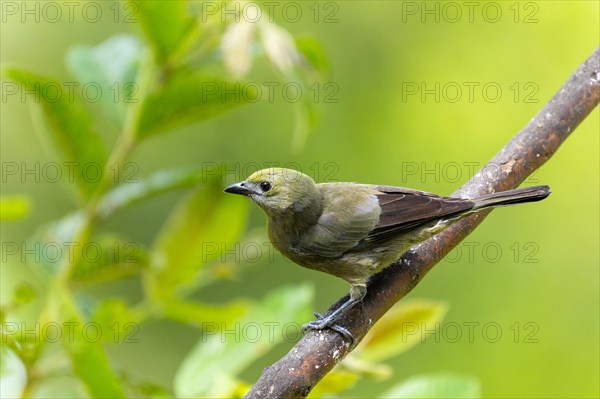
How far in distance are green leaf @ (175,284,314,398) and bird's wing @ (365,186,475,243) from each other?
0.79m

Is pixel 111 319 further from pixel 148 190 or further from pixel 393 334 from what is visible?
pixel 393 334

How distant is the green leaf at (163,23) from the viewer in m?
2.19

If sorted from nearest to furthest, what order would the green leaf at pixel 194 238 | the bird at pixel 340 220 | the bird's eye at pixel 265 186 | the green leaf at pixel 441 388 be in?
the green leaf at pixel 441 388 → the green leaf at pixel 194 238 → the bird at pixel 340 220 → the bird's eye at pixel 265 186

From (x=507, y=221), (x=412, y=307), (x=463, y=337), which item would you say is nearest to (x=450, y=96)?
(x=507, y=221)

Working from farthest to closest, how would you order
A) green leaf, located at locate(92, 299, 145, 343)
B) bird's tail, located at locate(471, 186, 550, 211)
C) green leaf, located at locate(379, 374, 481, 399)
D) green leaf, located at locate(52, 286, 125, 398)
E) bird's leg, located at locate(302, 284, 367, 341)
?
bird's tail, located at locate(471, 186, 550, 211)
bird's leg, located at locate(302, 284, 367, 341)
green leaf, located at locate(92, 299, 145, 343)
green leaf, located at locate(379, 374, 481, 399)
green leaf, located at locate(52, 286, 125, 398)

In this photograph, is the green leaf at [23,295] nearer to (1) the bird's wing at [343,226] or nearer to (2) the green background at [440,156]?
(1) the bird's wing at [343,226]

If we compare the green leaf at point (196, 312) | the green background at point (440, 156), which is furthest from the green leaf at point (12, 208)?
the green background at point (440, 156)

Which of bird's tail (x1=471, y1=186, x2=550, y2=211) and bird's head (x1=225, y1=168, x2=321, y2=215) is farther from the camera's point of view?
bird's head (x1=225, y1=168, x2=321, y2=215)

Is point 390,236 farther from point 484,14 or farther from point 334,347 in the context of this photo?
point 484,14

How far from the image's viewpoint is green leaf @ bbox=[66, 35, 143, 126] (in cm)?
249

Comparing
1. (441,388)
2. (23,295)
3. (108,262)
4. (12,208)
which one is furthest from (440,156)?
(23,295)

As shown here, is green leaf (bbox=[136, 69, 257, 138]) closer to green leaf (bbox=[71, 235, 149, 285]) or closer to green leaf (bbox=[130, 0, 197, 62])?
green leaf (bbox=[130, 0, 197, 62])

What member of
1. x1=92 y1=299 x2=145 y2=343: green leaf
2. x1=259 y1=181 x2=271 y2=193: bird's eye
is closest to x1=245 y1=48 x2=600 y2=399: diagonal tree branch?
x1=259 y1=181 x2=271 y2=193: bird's eye

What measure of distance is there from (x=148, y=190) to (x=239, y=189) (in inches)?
20.8
